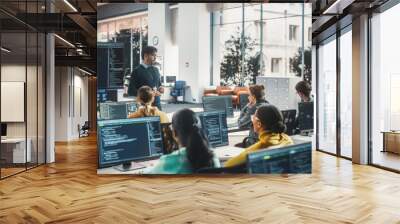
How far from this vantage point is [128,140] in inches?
251

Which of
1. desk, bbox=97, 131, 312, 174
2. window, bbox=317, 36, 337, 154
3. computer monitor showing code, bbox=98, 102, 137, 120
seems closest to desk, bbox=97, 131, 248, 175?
desk, bbox=97, 131, 312, 174

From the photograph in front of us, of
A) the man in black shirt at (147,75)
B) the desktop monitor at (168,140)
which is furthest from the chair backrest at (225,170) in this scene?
the man in black shirt at (147,75)

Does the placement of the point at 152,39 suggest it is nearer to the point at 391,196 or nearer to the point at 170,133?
the point at 170,133

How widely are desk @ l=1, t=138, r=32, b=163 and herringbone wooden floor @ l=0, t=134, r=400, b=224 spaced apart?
45 cm

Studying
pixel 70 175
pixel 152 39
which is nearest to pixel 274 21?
pixel 152 39

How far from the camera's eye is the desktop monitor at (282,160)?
20.9 ft

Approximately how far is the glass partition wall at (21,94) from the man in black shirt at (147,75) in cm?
232

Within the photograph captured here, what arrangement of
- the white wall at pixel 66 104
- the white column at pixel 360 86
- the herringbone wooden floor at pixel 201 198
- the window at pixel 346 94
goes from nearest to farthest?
1. the herringbone wooden floor at pixel 201 198
2. the white column at pixel 360 86
3. the window at pixel 346 94
4. the white wall at pixel 66 104

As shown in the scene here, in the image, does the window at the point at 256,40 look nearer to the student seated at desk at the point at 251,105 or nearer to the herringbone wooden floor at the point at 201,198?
the student seated at desk at the point at 251,105

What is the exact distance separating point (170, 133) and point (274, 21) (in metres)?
2.54

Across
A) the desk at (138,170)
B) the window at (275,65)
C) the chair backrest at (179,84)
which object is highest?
the window at (275,65)

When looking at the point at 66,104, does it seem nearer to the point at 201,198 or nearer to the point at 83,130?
the point at 83,130

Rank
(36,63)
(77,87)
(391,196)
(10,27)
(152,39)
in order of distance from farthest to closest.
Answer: (77,87)
(36,63)
(10,27)
(152,39)
(391,196)

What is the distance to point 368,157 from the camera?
8.37 meters
